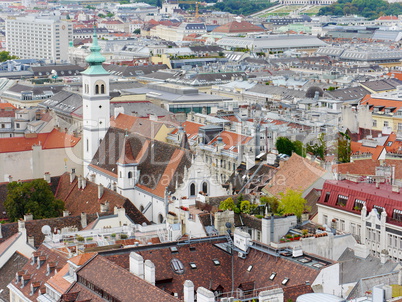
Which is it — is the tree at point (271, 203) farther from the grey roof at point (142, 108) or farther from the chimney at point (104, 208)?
the grey roof at point (142, 108)

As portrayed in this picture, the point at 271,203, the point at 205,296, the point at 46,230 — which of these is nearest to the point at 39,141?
the point at 46,230

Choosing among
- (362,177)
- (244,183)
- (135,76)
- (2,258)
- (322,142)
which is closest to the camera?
(2,258)

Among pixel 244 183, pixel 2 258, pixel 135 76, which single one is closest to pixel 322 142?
pixel 244 183

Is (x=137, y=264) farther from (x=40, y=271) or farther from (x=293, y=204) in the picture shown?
(x=293, y=204)

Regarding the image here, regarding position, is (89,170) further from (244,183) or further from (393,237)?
(393,237)

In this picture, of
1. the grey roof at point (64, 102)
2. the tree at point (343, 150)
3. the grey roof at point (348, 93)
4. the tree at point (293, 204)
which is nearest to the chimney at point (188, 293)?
the tree at point (293, 204)

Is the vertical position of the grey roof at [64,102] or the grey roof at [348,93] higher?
the grey roof at [348,93]
